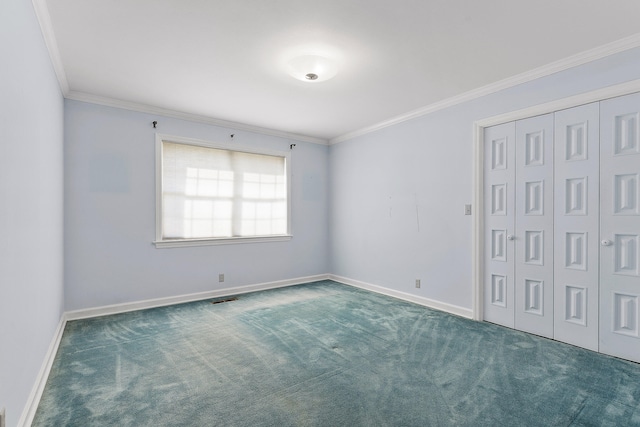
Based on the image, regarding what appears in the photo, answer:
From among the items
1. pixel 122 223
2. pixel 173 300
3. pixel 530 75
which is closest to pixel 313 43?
pixel 530 75

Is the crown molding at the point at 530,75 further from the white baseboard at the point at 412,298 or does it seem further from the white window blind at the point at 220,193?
the white baseboard at the point at 412,298

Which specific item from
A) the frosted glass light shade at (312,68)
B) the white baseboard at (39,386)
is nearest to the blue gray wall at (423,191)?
the frosted glass light shade at (312,68)

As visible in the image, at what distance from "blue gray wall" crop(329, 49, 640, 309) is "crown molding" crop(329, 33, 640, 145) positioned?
0.18ft

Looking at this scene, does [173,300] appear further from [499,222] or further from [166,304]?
[499,222]

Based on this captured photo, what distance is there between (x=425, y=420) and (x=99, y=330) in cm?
328

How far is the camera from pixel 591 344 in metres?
2.76

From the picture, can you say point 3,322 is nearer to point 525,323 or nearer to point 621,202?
point 525,323

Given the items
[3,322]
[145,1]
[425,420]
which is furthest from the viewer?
[145,1]

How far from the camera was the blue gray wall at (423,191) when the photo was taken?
312 centimetres

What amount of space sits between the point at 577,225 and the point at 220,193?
14.3ft

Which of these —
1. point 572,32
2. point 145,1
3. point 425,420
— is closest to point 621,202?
point 572,32

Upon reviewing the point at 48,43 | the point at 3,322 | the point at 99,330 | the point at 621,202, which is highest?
the point at 48,43

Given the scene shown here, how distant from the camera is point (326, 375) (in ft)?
7.67

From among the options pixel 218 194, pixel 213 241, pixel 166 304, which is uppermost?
Answer: pixel 218 194
